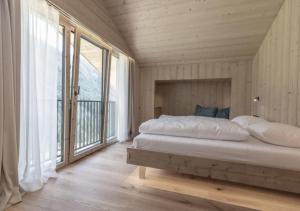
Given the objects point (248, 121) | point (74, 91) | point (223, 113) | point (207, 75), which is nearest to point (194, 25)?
point (207, 75)

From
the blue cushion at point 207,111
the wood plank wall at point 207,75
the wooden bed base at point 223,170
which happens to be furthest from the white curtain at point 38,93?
the blue cushion at point 207,111

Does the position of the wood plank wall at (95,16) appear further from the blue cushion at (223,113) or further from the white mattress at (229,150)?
the blue cushion at (223,113)

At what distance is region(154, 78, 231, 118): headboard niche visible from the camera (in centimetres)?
435

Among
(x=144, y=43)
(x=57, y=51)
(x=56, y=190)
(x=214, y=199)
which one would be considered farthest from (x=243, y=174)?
(x=144, y=43)

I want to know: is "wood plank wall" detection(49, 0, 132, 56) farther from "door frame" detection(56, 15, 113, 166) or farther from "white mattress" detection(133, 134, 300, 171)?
"white mattress" detection(133, 134, 300, 171)

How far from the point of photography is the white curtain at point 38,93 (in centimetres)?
169

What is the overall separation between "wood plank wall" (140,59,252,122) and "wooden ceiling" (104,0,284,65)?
219 millimetres

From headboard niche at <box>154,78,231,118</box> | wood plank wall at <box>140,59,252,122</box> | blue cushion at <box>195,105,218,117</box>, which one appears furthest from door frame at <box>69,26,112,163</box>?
blue cushion at <box>195,105,218,117</box>

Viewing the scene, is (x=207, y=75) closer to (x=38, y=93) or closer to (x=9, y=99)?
(x=38, y=93)

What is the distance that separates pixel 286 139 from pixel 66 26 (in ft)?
9.63

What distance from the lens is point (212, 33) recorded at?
10.5ft

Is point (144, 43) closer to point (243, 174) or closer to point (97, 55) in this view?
point (97, 55)

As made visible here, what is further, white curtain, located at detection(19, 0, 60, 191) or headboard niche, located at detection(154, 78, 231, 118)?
headboard niche, located at detection(154, 78, 231, 118)

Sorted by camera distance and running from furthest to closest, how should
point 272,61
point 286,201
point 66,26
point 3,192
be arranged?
point 272,61, point 66,26, point 286,201, point 3,192
